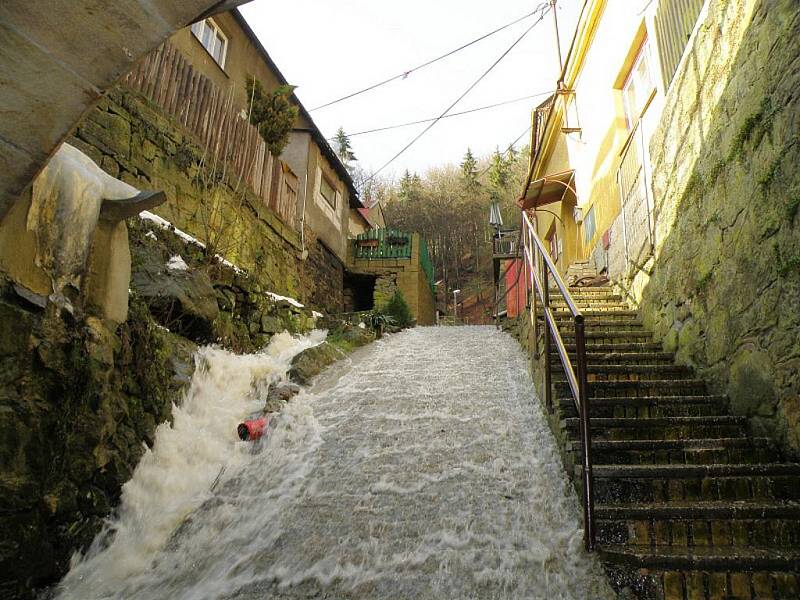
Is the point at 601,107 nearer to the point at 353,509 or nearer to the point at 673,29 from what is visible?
the point at 673,29

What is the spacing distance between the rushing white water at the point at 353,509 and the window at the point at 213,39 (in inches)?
284

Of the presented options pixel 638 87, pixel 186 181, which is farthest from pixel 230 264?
pixel 638 87

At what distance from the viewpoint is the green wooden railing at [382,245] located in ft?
50.1

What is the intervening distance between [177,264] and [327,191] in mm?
8729

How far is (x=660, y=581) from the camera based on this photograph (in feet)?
6.81

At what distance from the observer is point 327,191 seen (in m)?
13.5

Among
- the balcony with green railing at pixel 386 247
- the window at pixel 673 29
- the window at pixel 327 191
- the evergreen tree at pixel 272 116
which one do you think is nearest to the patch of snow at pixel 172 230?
the evergreen tree at pixel 272 116

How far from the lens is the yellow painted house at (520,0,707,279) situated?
19.0ft

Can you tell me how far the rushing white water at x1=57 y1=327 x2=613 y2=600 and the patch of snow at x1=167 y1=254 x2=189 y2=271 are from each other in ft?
3.59

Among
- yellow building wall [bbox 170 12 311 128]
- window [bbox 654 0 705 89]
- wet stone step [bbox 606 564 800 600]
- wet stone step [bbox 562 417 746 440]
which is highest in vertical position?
yellow building wall [bbox 170 12 311 128]

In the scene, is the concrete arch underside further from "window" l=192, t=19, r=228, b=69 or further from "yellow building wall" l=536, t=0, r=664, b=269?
"window" l=192, t=19, r=228, b=69

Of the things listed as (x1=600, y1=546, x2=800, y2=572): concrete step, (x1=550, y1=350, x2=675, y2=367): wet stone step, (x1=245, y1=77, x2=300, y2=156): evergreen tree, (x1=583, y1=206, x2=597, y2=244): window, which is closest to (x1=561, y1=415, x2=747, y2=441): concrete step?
(x1=600, y1=546, x2=800, y2=572): concrete step

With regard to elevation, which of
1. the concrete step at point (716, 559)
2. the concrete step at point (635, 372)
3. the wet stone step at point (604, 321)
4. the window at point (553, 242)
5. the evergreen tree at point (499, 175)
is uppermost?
the evergreen tree at point (499, 175)

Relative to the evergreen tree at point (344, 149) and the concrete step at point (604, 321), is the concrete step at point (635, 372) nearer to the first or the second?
the concrete step at point (604, 321)
